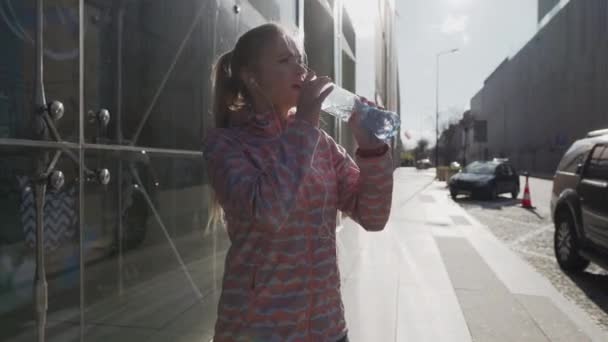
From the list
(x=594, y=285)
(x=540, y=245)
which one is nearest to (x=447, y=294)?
(x=594, y=285)

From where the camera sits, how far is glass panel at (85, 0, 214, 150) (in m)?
2.38

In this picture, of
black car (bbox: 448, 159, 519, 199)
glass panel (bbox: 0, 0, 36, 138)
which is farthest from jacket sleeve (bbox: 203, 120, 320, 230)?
black car (bbox: 448, 159, 519, 199)

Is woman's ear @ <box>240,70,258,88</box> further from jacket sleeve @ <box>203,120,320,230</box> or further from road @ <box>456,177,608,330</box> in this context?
road @ <box>456,177,608,330</box>

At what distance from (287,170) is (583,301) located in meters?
4.98

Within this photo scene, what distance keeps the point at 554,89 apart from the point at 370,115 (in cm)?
5029

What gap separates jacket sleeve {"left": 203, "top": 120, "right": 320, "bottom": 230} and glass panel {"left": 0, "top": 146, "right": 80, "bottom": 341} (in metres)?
1.07

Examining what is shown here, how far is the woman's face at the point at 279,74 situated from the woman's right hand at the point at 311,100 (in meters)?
0.12

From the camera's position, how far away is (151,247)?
295 centimetres

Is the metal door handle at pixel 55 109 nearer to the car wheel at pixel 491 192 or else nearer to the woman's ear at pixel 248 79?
the woman's ear at pixel 248 79

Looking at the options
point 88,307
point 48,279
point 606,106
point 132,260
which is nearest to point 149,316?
point 132,260

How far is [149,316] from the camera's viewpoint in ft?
9.35

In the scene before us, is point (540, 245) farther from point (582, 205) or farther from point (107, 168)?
point (107, 168)

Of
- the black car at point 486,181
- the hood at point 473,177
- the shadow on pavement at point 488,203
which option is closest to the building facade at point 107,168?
the shadow on pavement at point 488,203

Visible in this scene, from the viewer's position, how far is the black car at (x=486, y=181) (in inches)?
659
